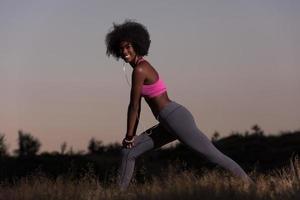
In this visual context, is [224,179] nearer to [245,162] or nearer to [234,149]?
[245,162]

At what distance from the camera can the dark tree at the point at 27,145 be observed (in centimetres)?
2924

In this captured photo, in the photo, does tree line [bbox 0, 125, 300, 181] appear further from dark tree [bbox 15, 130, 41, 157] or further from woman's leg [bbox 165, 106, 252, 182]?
woman's leg [bbox 165, 106, 252, 182]

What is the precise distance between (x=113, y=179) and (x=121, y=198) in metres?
1.48

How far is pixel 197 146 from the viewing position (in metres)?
10.5

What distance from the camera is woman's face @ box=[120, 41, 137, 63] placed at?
35.5 ft

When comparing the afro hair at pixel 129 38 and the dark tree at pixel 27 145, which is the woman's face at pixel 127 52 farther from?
the dark tree at pixel 27 145

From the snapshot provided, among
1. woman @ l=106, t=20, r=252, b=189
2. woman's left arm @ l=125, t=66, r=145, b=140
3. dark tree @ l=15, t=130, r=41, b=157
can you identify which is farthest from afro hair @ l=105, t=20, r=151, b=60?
dark tree @ l=15, t=130, r=41, b=157

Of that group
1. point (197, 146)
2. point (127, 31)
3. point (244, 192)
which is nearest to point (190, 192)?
point (244, 192)

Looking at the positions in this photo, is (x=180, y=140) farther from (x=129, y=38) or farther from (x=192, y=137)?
(x=129, y=38)

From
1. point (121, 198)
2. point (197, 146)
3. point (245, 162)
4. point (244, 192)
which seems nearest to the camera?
point (244, 192)

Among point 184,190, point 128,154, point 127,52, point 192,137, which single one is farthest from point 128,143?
point 184,190

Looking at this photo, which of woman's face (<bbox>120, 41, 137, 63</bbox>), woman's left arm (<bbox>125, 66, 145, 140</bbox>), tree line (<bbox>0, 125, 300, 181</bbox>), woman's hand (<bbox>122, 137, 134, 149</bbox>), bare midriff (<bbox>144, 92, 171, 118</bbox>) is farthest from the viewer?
tree line (<bbox>0, 125, 300, 181</bbox>)

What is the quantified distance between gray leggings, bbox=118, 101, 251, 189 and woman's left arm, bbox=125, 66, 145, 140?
289 mm

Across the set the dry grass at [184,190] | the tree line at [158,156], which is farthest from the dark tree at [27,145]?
the dry grass at [184,190]
